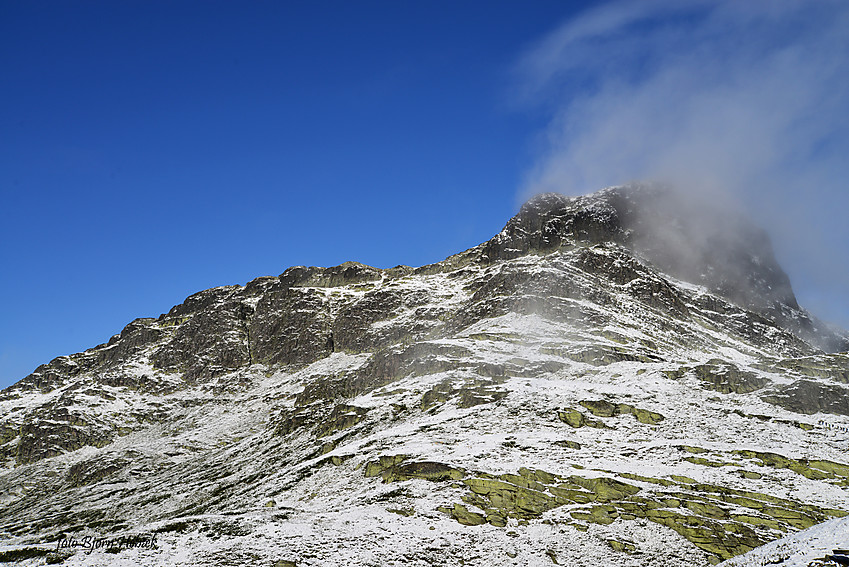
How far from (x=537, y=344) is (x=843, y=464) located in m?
49.2

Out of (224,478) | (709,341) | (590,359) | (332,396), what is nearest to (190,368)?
(332,396)

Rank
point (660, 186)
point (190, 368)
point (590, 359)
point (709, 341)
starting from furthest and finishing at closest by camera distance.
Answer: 1. point (660, 186)
2. point (190, 368)
3. point (709, 341)
4. point (590, 359)

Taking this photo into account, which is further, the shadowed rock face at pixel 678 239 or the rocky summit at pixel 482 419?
the shadowed rock face at pixel 678 239

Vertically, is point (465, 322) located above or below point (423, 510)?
above

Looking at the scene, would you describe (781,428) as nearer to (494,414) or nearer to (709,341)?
(494,414)

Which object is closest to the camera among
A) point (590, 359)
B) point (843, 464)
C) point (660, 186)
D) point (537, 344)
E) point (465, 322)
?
point (843, 464)

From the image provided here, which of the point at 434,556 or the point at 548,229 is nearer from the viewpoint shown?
the point at 434,556

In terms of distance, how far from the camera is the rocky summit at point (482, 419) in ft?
122

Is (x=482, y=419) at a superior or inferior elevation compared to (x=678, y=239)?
inferior

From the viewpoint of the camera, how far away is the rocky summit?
1468 inches

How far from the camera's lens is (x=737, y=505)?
39.0m

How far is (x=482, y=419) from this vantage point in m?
60.4

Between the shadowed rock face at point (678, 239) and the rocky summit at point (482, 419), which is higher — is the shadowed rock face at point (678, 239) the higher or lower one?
the higher one

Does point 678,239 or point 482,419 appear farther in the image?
point 678,239
